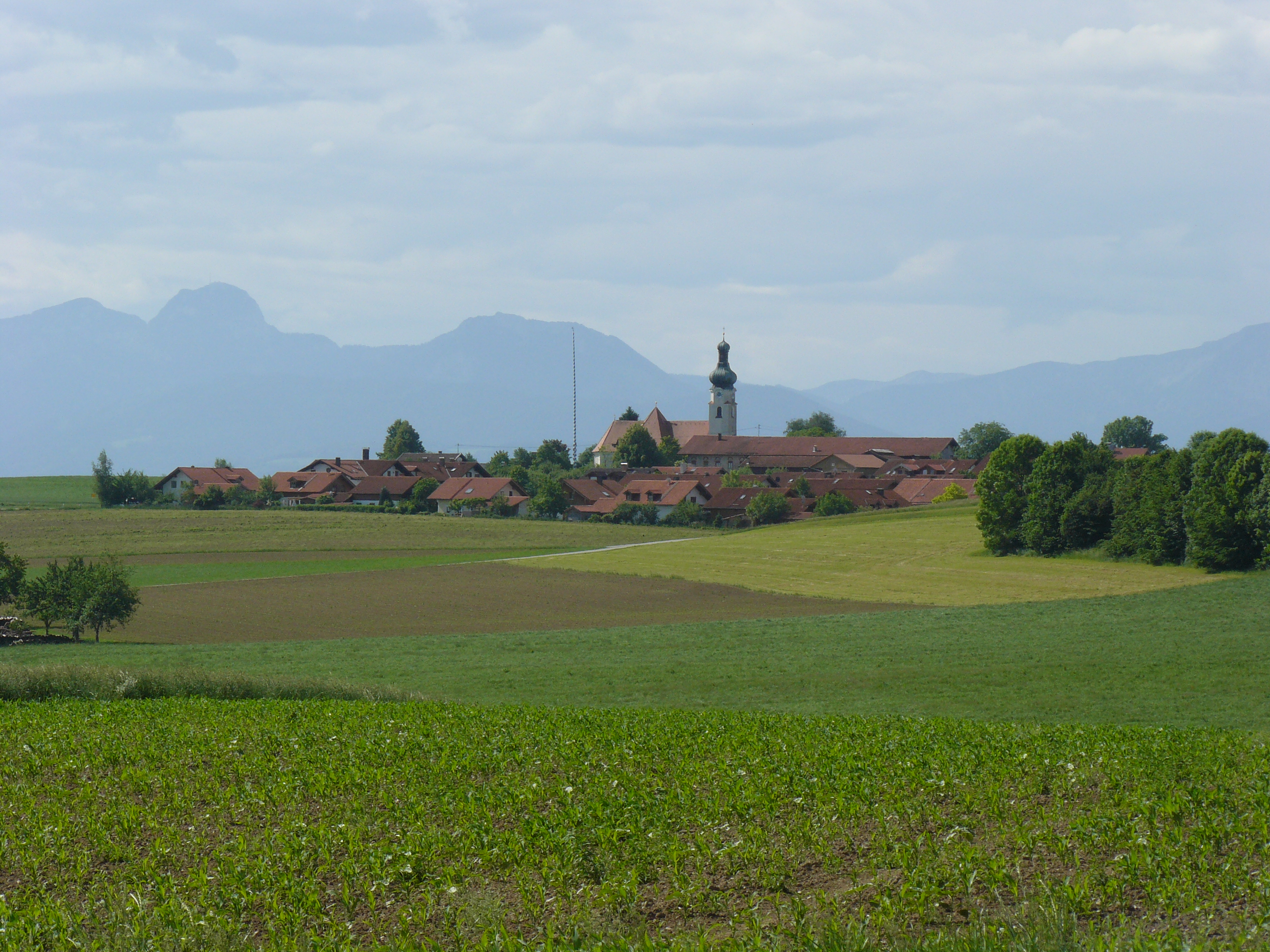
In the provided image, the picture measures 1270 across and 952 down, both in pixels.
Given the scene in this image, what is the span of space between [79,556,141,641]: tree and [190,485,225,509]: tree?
92.4 metres

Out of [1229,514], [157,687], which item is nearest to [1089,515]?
[1229,514]

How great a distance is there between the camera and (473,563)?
7838cm

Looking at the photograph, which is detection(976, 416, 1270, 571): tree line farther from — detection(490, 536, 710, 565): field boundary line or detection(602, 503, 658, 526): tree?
detection(602, 503, 658, 526): tree

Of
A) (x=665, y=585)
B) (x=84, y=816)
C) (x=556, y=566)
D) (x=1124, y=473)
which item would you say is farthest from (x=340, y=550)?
(x=84, y=816)

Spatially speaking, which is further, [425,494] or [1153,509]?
[425,494]

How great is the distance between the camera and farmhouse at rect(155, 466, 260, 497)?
15838cm

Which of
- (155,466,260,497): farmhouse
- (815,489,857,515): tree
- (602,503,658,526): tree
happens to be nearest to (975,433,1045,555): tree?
(815,489,857,515): tree

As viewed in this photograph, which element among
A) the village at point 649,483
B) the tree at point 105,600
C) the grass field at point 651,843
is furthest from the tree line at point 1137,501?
the tree at point 105,600

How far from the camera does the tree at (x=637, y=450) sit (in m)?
189

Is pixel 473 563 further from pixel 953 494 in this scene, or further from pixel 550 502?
pixel 953 494

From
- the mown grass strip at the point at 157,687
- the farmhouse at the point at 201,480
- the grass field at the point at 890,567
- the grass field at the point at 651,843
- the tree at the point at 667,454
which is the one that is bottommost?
the grass field at the point at 890,567

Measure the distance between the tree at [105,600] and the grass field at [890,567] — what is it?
32.0 meters

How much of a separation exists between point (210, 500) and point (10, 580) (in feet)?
300

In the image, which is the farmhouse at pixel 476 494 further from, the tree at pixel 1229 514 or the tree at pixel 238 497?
the tree at pixel 1229 514
